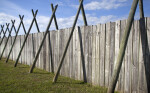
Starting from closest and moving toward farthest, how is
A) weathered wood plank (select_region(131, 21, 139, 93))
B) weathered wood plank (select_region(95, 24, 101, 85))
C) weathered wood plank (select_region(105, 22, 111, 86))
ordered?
weathered wood plank (select_region(131, 21, 139, 93))
weathered wood plank (select_region(105, 22, 111, 86))
weathered wood plank (select_region(95, 24, 101, 85))

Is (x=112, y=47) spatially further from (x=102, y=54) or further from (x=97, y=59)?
(x=97, y=59)

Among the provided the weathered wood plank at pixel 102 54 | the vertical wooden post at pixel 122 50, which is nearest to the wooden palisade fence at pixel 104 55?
the weathered wood plank at pixel 102 54

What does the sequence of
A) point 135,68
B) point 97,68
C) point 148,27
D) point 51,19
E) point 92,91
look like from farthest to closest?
point 51,19, point 97,68, point 92,91, point 135,68, point 148,27

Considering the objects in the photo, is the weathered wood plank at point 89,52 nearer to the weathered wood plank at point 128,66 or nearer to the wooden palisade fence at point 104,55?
the wooden palisade fence at point 104,55

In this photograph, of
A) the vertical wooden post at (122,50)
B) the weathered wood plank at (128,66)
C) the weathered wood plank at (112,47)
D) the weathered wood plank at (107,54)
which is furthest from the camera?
the weathered wood plank at (107,54)

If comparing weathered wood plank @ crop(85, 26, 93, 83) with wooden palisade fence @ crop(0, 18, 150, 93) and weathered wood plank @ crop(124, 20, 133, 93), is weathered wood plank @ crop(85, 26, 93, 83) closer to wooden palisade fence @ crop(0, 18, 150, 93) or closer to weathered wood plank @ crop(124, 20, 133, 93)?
wooden palisade fence @ crop(0, 18, 150, 93)

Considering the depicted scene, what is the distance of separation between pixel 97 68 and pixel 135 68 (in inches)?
54.0

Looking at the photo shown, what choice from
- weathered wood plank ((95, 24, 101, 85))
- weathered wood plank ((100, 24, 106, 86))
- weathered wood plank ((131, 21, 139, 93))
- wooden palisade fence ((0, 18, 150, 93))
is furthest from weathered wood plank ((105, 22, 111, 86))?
weathered wood plank ((131, 21, 139, 93))

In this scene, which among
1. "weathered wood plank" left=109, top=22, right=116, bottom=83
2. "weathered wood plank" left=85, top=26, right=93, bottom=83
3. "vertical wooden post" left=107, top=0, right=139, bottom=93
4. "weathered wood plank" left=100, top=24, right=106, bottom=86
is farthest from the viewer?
"weathered wood plank" left=85, top=26, right=93, bottom=83

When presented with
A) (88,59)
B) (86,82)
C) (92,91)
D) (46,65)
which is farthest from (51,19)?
(92,91)

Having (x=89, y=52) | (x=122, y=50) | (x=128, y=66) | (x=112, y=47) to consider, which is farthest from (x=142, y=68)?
(x=89, y=52)

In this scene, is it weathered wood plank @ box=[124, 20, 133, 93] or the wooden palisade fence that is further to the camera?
weathered wood plank @ box=[124, 20, 133, 93]

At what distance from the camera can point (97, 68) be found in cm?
488

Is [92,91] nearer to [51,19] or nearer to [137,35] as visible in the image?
[137,35]
